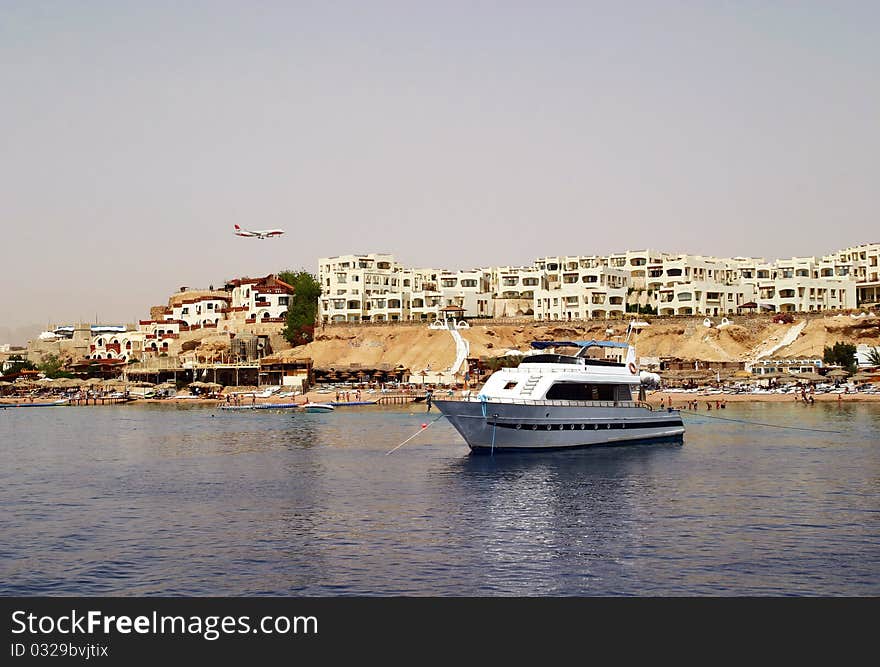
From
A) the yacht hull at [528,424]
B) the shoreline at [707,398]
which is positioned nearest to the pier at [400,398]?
the shoreline at [707,398]

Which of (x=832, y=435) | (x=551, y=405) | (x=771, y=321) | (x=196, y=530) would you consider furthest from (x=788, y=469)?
(x=771, y=321)

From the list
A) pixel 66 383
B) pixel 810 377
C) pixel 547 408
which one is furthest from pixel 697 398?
pixel 66 383

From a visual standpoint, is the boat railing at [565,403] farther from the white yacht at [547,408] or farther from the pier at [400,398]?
the pier at [400,398]

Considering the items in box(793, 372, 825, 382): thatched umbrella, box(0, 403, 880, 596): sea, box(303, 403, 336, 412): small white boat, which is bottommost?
box(0, 403, 880, 596): sea

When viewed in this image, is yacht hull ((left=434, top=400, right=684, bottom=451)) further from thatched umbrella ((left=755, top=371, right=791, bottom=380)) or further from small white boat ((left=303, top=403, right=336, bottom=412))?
thatched umbrella ((left=755, top=371, right=791, bottom=380))

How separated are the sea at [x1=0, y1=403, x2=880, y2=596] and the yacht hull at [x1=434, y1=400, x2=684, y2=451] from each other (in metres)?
1.09

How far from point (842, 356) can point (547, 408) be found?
76005 mm

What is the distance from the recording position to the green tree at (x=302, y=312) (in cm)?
16100

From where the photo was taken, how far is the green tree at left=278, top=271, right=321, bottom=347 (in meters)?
161

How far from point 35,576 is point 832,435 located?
56198mm

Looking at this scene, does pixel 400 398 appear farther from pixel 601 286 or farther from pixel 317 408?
pixel 601 286

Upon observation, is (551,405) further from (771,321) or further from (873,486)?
(771,321)

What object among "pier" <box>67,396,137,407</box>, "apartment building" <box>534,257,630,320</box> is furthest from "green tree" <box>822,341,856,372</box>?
"pier" <box>67,396,137,407</box>
